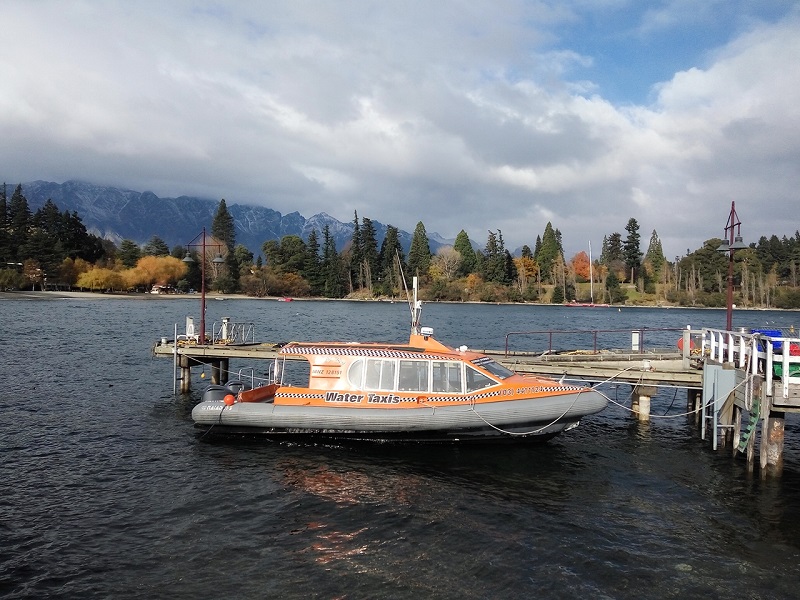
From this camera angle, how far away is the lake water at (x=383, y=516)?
33.3ft

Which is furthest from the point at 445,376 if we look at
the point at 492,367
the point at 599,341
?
the point at 599,341

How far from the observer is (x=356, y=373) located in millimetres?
18000

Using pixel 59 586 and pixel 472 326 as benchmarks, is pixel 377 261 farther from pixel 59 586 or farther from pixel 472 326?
pixel 59 586

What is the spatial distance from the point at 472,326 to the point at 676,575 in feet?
222

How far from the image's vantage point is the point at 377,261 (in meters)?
157

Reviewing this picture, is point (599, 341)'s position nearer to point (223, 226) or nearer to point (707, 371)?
point (707, 371)

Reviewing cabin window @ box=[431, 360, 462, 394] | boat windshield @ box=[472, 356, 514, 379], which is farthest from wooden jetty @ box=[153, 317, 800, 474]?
cabin window @ box=[431, 360, 462, 394]

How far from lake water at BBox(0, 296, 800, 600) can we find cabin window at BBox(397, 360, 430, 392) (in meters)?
1.87

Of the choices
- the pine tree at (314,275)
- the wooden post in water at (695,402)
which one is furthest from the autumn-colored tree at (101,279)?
the wooden post in water at (695,402)

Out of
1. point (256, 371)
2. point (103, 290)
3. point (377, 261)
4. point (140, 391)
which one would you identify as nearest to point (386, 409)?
point (140, 391)

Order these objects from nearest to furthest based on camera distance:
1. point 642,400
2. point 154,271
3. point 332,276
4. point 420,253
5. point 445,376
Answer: point 445,376
point 642,400
point 154,271
point 332,276
point 420,253

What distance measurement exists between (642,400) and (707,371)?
3733 millimetres

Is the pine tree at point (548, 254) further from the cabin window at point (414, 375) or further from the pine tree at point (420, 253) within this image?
the cabin window at point (414, 375)

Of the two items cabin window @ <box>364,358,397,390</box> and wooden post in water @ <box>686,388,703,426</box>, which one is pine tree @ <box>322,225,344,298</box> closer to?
wooden post in water @ <box>686,388,703,426</box>
